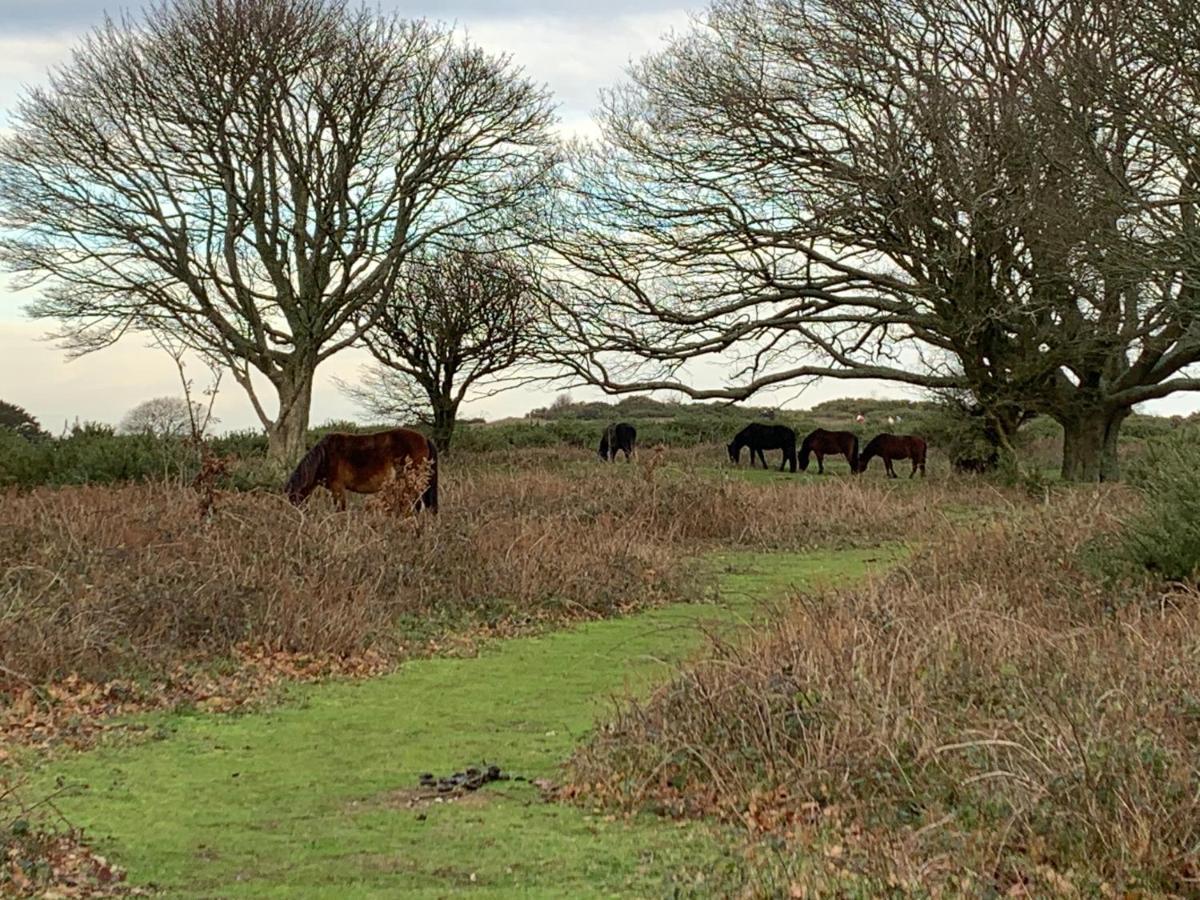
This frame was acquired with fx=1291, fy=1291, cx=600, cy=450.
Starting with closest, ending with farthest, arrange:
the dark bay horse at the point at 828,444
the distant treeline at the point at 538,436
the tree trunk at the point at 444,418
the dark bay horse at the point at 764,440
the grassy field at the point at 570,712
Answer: the grassy field at the point at 570,712
the distant treeline at the point at 538,436
the dark bay horse at the point at 828,444
the dark bay horse at the point at 764,440
the tree trunk at the point at 444,418

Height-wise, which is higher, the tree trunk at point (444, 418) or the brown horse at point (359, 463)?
the tree trunk at point (444, 418)

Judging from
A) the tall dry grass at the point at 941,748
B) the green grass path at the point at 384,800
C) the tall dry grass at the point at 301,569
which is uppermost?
the tall dry grass at the point at 301,569

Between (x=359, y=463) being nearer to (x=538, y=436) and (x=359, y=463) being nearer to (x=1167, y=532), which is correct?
(x=1167, y=532)

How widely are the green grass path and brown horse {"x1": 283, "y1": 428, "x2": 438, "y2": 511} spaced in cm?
594

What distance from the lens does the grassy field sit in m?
4.88

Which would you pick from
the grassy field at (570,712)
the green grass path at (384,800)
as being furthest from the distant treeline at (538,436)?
the green grass path at (384,800)

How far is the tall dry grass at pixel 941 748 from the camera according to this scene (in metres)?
4.64

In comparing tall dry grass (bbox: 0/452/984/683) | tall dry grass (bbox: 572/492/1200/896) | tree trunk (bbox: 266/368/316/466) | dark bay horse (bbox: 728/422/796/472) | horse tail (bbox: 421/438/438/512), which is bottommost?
tall dry grass (bbox: 572/492/1200/896)

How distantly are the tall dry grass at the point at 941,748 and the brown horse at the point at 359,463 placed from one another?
8.16 m

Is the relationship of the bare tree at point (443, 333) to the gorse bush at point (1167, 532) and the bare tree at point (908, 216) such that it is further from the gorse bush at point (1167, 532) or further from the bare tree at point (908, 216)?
the gorse bush at point (1167, 532)

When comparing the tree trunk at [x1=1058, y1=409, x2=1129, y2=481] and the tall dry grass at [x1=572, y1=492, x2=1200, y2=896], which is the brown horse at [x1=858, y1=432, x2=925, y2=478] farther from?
the tall dry grass at [x1=572, y1=492, x2=1200, y2=896]

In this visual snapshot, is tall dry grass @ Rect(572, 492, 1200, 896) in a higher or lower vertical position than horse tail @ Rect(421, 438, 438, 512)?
lower

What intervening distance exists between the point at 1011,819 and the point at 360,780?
3.20 meters

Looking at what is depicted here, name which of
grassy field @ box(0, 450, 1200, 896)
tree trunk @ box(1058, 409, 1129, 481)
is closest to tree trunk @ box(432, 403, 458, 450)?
tree trunk @ box(1058, 409, 1129, 481)
